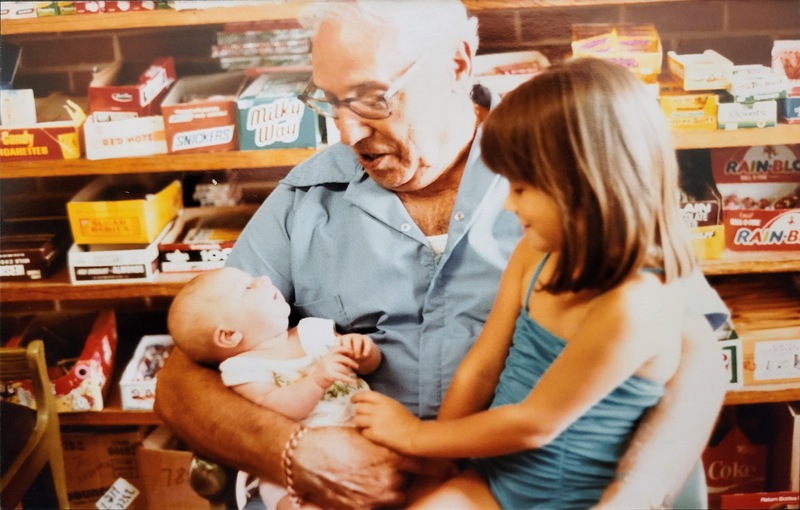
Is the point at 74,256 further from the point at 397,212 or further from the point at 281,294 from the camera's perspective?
the point at 397,212

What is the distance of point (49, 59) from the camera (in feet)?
5.59

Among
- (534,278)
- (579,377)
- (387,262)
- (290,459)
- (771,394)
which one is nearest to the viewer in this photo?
(579,377)

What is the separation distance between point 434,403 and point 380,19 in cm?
60

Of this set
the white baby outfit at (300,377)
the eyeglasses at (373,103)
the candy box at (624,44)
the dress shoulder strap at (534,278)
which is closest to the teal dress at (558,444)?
the dress shoulder strap at (534,278)

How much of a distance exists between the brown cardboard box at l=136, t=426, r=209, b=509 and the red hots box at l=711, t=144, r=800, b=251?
116 cm

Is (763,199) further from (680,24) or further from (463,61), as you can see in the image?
(463,61)

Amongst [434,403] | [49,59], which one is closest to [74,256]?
[49,59]

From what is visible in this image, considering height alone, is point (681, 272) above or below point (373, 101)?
below

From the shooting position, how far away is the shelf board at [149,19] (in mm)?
1493

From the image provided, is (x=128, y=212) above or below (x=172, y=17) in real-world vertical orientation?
below

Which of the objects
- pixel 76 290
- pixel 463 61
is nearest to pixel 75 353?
pixel 76 290

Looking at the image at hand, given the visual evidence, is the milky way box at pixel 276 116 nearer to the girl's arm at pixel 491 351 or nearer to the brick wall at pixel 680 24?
the brick wall at pixel 680 24

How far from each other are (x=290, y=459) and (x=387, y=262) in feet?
1.14

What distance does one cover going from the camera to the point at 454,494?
112 cm
